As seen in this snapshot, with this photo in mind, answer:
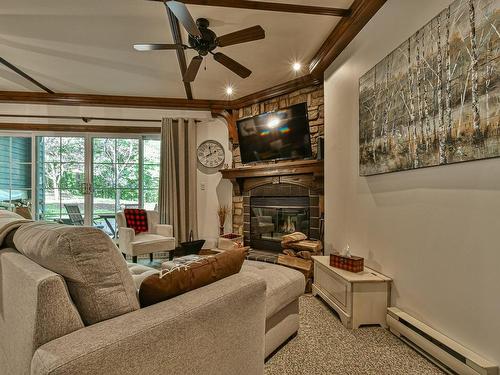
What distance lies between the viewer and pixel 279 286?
1703mm

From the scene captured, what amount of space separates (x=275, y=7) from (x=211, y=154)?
110 inches

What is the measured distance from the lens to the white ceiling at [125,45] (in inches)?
95.3

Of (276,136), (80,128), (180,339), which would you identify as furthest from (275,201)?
(80,128)

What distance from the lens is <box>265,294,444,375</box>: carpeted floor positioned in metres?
1.57

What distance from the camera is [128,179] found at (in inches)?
194

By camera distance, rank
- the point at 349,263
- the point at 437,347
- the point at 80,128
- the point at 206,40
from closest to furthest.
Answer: the point at 437,347
the point at 349,263
the point at 206,40
the point at 80,128

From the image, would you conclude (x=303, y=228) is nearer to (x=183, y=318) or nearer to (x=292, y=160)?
(x=292, y=160)

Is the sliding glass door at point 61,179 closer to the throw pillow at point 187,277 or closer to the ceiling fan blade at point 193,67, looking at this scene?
the ceiling fan blade at point 193,67

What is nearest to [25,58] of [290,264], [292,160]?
[292,160]

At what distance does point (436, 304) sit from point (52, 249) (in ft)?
6.58

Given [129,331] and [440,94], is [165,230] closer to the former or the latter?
[129,331]

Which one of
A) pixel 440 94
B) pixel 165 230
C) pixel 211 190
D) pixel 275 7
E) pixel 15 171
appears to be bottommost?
pixel 165 230

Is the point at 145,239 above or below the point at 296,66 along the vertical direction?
below

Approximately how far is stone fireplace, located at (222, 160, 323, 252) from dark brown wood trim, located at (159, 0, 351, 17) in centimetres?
154
